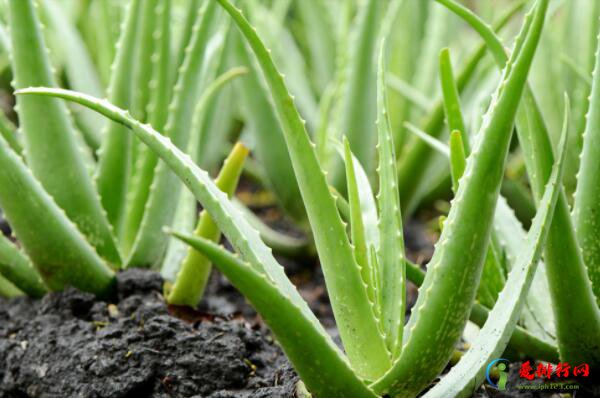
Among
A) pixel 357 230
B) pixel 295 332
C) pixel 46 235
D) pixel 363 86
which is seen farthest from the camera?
pixel 363 86

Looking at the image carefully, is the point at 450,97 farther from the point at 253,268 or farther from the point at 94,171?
the point at 94,171

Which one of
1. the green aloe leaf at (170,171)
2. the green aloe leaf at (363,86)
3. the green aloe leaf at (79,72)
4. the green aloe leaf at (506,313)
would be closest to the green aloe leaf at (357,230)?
the green aloe leaf at (506,313)

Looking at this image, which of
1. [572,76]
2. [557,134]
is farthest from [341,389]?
[572,76]

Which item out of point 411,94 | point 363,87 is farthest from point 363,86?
point 411,94

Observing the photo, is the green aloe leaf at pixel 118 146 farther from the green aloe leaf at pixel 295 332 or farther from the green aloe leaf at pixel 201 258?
the green aloe leaf at pixel 295 332

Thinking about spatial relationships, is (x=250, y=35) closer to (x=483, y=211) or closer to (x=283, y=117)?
(x=283, y=117)

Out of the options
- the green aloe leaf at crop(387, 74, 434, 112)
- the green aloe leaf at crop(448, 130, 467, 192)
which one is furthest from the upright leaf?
the green aloe leaf at crop(448, 130, 467, 192)
